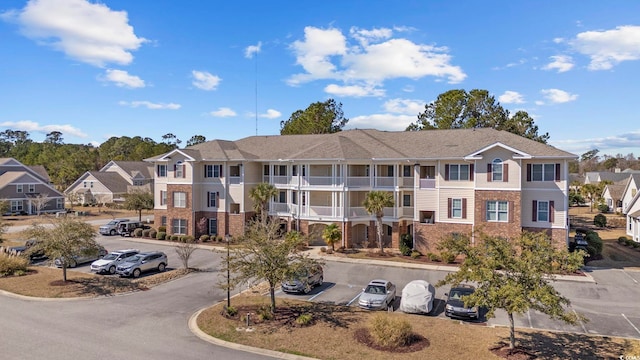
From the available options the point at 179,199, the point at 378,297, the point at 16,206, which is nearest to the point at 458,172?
the point at 378,297

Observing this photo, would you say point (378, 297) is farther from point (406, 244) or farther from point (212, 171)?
point (212, 171)

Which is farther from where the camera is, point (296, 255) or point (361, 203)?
point (361, 203)

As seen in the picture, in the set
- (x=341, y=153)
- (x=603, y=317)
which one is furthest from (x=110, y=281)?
(x=603, y=317)

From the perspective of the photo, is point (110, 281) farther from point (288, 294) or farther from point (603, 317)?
point (603, 317)

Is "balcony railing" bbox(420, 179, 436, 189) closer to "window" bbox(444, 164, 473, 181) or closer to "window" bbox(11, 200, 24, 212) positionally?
"window" bbox(444, 164, 473, 181)

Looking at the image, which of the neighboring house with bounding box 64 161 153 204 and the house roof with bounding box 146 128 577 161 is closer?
the house roof with bounding box 146 128 577 161

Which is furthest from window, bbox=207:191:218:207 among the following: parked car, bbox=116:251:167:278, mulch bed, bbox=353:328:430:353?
mulch bed, bbox=353:328:430:353
